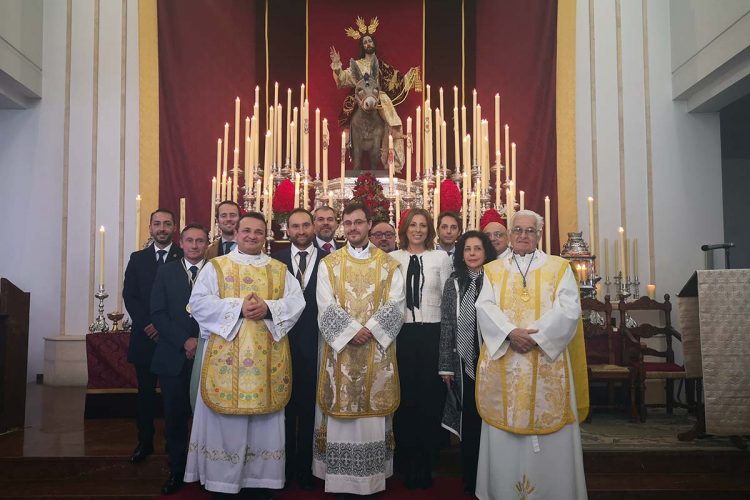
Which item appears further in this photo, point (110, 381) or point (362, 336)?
point (110, 381)

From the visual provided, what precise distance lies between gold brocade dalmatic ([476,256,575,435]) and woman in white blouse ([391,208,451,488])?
361 millimetres

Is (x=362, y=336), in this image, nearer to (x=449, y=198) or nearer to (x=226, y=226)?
(x=226, y=226)

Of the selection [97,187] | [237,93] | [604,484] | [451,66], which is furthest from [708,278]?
[97,187]

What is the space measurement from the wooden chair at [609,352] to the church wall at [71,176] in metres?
4.62

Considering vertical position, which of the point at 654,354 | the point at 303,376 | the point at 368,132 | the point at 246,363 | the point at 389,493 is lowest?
the point at 389,493

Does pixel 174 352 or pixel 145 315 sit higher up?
pixel 145 315

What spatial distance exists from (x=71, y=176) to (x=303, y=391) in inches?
174

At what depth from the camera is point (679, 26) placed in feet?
20.7

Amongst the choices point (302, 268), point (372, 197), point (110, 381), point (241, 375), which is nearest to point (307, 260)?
point (302, 268)

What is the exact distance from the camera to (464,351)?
3.37m

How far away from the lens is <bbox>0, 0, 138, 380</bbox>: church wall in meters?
6.45

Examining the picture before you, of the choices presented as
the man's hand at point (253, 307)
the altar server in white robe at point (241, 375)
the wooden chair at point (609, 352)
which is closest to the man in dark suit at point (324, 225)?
the altar server in white robe at point (241, 375)

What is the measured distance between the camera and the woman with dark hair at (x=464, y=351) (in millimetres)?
3361

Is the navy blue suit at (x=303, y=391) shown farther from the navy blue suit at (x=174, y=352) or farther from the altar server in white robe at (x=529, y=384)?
the altar server in white robe at (x=529, y=384)
